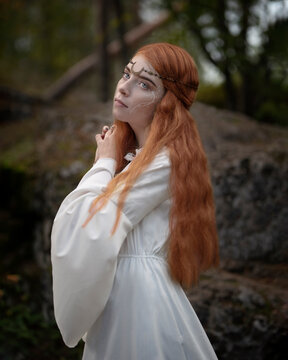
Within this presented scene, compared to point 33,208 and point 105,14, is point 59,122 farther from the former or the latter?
point 105,14

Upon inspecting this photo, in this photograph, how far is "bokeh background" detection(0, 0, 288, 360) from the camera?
3.18 meters

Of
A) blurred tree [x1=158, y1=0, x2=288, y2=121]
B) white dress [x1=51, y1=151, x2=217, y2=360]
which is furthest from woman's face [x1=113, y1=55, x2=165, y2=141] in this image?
blurred tree [x1=158, y1=0, x2=288, y2=121]

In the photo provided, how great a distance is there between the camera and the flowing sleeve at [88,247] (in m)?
1.81

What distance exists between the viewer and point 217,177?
3715 mm

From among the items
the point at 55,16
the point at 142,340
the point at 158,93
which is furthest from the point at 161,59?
the point at 55,16

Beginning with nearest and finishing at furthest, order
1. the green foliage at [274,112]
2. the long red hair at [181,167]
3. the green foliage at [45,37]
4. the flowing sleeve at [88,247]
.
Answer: the flowing sleeve at [88,247]
the long red hair at [181,167]
the green foliage at [274,112]
the green foliage at [45,37]

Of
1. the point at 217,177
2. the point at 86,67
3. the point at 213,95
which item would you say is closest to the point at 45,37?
the point at 86,67

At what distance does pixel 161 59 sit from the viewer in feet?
6.81

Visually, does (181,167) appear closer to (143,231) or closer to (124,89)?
(143,231)

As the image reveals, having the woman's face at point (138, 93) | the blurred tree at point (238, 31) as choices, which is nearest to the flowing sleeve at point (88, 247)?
the woman's face at point (138, 93)

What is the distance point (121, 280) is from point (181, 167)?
59 cm

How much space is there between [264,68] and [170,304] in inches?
160

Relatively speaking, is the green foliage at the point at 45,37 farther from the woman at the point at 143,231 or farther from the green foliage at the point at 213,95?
the woman at the point at 143,231

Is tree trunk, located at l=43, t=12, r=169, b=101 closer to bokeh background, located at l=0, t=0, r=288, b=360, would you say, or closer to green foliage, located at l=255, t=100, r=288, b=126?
bokeh background, located at l=0, t=0, r=288, b=360
